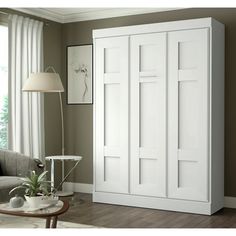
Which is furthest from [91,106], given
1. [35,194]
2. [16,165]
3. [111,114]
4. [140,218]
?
[35,194]

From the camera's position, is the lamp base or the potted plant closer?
the potted plant

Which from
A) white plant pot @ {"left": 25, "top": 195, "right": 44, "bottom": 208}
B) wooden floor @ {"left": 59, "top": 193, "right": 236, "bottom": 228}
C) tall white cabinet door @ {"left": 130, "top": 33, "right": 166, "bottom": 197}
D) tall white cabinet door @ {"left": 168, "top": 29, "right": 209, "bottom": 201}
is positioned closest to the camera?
white plant pot @ {"left": 25, "top": 195, "right": 44, "bottom": 208}

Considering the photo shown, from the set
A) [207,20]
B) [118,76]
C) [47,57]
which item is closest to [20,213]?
[118,76]

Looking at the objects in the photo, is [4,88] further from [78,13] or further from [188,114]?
[188,114]

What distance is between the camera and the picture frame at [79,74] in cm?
562

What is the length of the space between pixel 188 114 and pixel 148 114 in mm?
496

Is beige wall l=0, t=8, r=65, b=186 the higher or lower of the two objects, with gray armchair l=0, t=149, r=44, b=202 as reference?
higher

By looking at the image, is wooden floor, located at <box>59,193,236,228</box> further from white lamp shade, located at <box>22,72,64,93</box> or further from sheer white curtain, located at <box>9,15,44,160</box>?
white lamp shade, located at <box>22,72,64,93</box>

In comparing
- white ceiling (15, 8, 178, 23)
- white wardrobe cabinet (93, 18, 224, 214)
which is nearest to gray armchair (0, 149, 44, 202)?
white wardrobe cabinet (93, 18, 224, 214)

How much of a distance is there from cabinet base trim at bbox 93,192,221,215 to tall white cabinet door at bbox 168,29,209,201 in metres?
0.07

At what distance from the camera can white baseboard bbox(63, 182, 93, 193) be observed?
5.70 m

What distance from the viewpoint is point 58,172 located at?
587cm

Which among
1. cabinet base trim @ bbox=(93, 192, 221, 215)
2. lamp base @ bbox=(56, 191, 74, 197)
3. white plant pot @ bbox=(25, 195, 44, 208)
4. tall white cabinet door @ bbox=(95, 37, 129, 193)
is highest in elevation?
tall white cabinet door @ bbox=(95, 37, 129, 193)

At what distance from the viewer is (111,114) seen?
486 cm
